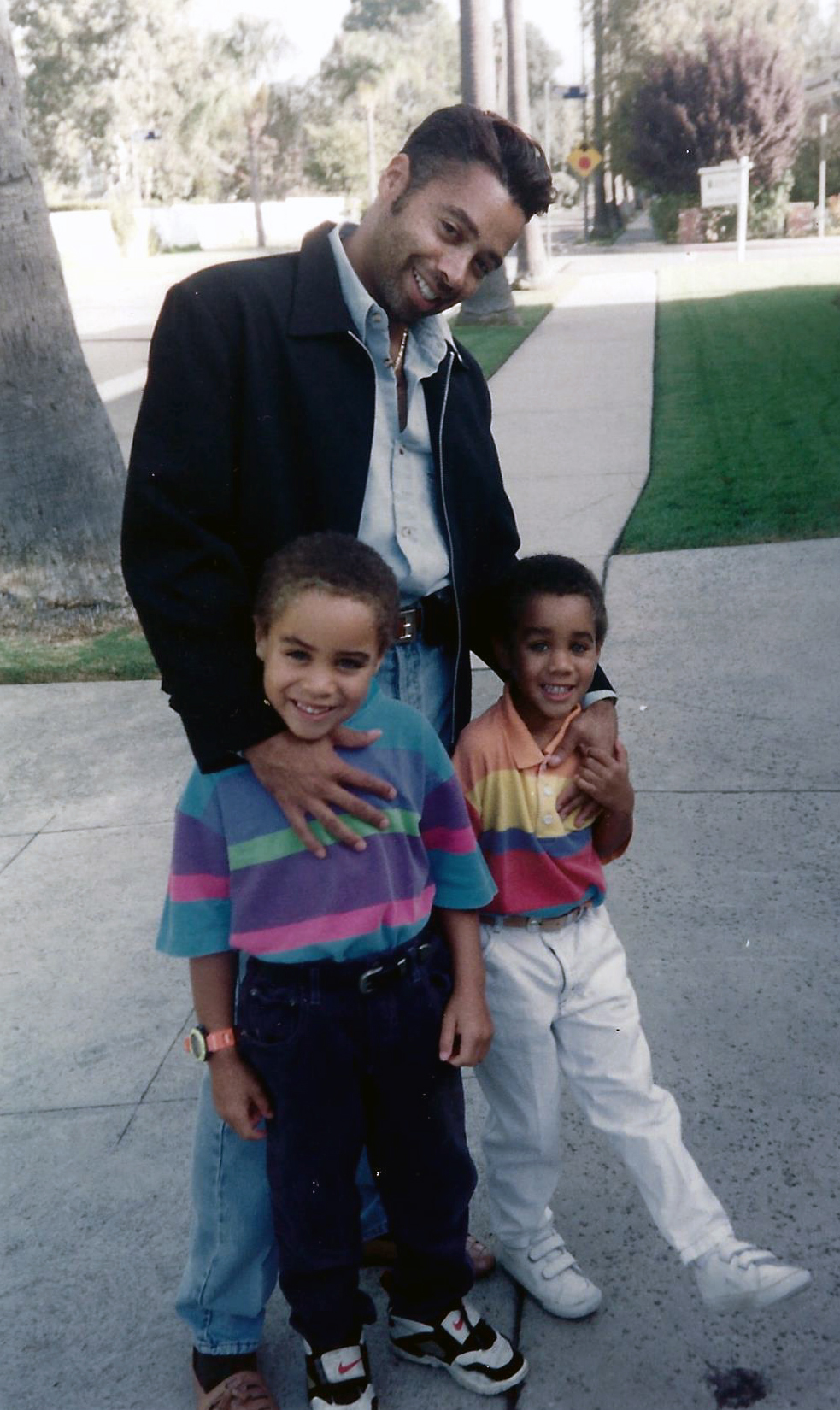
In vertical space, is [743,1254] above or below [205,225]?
above

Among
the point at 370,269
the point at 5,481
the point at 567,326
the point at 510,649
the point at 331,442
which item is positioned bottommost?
the point at 567,326

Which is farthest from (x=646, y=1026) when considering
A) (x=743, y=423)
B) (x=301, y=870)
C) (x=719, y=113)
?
(x=719, y=113)

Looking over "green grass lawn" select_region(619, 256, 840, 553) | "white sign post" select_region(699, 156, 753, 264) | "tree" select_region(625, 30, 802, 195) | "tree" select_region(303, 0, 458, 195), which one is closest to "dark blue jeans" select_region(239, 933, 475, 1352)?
"green grass lawn" select_region(619, 256, 840, 553)

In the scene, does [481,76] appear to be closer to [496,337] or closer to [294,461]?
[496,337]

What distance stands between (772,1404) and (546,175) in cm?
185

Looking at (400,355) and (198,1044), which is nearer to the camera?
(198,1044)

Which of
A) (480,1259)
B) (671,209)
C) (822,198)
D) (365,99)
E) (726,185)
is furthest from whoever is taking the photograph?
(365,99)

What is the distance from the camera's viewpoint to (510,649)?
2430mm

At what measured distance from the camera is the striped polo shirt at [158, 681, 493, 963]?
2.06 metres

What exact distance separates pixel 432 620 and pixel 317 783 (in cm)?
44

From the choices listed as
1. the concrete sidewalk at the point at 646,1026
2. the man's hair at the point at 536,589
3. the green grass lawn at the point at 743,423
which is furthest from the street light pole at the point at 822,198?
the man's hair at the point at 536,589

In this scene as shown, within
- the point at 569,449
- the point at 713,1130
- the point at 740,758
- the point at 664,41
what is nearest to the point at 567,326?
the point at 569,449

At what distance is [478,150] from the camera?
2.16m

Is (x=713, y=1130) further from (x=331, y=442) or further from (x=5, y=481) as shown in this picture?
(x=5, y=481)
